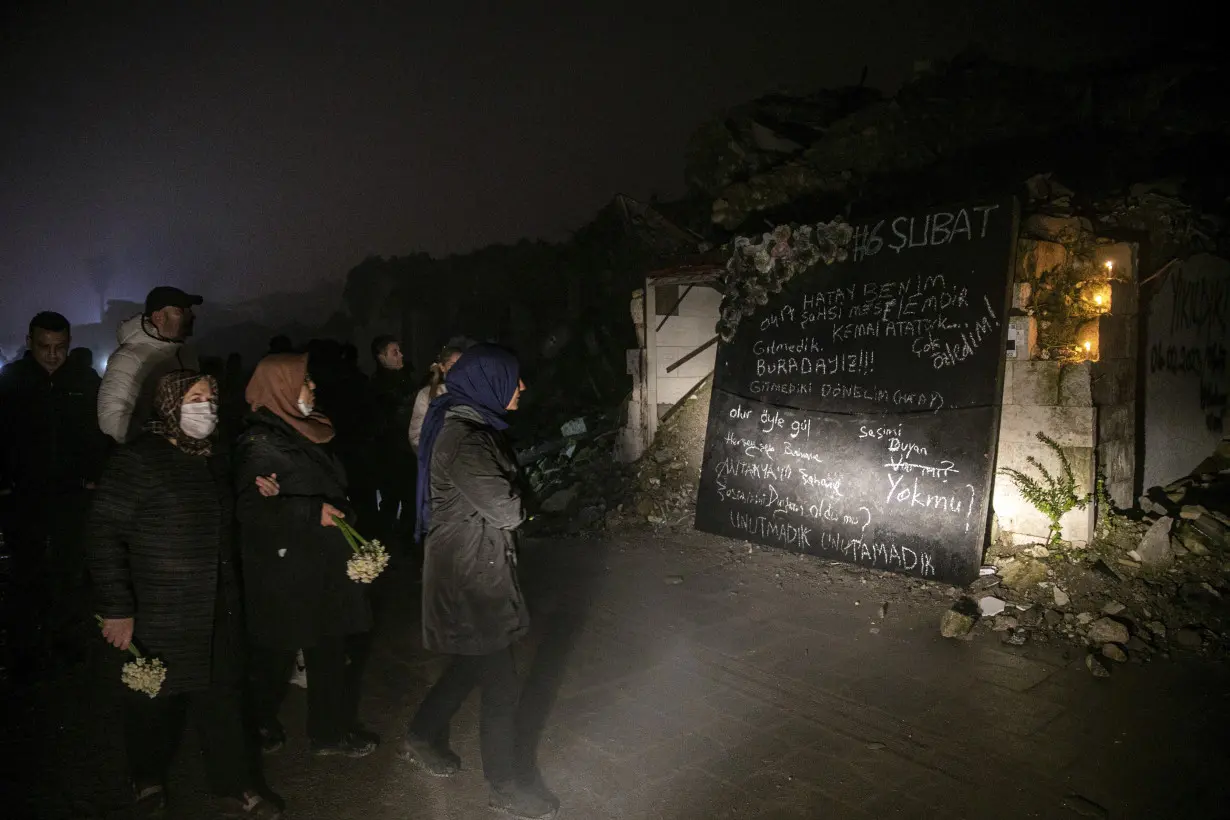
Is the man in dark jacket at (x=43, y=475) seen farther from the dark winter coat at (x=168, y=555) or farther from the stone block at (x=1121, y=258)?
the stone block at (x=1121, y=258)

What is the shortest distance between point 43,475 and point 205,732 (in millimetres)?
3002

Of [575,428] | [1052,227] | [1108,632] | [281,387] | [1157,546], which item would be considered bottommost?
[1108,632]

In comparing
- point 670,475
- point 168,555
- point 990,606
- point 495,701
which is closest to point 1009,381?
point 990,606

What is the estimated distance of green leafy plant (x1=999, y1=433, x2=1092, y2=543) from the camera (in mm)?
5762

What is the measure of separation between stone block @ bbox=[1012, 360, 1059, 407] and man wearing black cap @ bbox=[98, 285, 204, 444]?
6.24 m

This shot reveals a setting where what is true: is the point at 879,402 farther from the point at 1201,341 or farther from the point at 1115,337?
the point at 1201,341

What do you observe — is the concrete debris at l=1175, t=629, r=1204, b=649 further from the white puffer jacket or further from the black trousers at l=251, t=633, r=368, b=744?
the white puffer jacket

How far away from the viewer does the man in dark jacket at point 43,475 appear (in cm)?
503

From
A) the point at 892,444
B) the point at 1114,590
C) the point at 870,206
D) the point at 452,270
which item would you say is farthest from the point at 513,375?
the point at 452,270

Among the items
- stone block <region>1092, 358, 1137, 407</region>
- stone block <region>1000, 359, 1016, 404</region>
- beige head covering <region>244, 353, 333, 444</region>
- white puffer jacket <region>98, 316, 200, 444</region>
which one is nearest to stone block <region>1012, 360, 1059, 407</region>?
stone block <region>1000, 359, 1016, 404</region>

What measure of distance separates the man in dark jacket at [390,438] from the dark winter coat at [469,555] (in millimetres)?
3484

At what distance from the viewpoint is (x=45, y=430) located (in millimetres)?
5113

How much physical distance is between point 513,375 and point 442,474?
0.56 metres

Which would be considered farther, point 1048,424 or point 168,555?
point 1048,424
